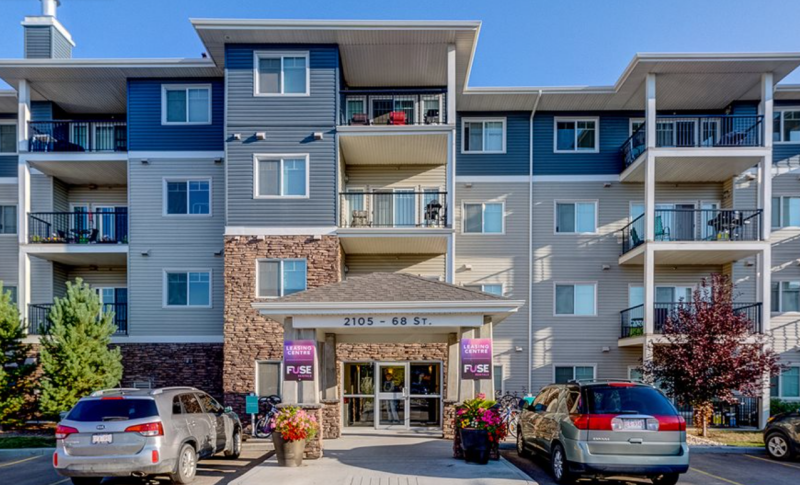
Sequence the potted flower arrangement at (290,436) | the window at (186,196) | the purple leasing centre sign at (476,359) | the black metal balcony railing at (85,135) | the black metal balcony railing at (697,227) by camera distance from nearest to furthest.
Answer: the potted flower arrangement at (290,436) < the purple leasing centre sign at (476,359) < the black metal balcony railing at (697,227) < the window at (186,196) < the black metal balcony railing at (85,135)

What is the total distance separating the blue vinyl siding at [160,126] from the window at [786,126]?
58.2 feet

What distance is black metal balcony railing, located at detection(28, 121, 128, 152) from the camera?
19.5 meters

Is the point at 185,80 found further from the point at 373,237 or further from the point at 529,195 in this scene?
the point at 529,195

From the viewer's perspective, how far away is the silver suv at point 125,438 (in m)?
9.68

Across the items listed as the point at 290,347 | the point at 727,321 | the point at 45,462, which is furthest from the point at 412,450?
the point at 727,321

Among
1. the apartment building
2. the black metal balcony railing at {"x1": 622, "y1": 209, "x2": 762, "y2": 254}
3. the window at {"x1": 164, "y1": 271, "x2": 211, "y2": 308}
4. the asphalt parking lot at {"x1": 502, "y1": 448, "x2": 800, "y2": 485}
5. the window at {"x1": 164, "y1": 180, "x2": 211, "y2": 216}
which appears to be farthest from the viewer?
the window at {"x1": 164, "y1": 180, "x2": 211, "y2": 216}

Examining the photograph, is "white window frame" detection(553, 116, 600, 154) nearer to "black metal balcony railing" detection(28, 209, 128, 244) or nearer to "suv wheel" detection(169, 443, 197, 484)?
"black metal balcony railing" detection(28, 209, 128, 244)

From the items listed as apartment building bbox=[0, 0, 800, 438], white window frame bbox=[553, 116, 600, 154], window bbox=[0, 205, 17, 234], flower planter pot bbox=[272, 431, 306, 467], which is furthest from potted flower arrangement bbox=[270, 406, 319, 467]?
window bbox=[0, 205, 17, 234]

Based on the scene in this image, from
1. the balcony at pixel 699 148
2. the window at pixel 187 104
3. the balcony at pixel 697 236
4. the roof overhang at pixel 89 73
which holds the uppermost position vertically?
the roof overhang at pixel 89 73

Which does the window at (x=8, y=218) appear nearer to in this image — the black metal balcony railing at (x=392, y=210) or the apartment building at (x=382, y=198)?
the apartment building at (x=382, y=198)

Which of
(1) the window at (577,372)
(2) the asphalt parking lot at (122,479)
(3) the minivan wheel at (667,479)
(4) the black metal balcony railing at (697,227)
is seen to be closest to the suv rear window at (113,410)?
(2) the asphalt parking lot at (122,479)

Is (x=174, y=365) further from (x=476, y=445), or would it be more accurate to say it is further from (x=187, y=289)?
(x=476, y=445)

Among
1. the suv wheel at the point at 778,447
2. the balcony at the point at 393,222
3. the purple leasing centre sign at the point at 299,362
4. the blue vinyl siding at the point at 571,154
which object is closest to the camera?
the purple leasing centre sign at the point at 299,362

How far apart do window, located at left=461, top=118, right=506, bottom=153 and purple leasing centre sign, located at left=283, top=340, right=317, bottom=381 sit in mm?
10401
